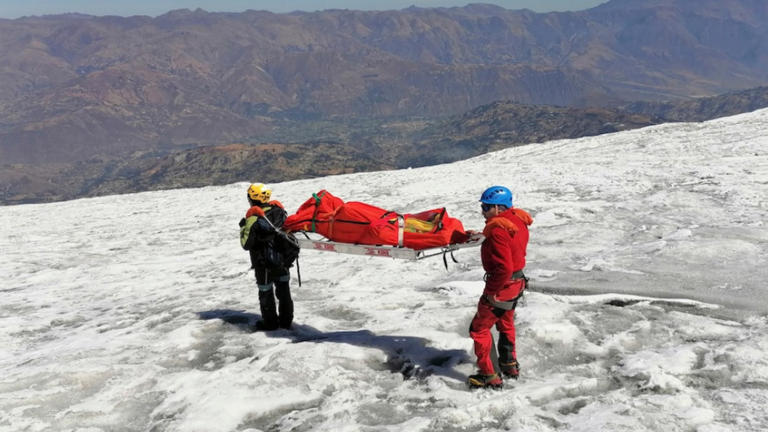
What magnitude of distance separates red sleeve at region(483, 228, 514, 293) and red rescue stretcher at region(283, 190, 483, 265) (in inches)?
35.6

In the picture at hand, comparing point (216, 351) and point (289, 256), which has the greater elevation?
point (289, 256)

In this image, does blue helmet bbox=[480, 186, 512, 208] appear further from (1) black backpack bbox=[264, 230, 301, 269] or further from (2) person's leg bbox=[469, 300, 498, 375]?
(1) black backpack bbox=[264, 230, 301, 269]

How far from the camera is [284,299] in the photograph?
868 cm

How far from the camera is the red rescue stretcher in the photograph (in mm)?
7270

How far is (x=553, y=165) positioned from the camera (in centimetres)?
2277

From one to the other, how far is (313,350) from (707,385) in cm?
500

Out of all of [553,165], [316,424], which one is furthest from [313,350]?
[553,165]

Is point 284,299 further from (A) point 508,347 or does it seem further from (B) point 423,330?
(A) point 508,347

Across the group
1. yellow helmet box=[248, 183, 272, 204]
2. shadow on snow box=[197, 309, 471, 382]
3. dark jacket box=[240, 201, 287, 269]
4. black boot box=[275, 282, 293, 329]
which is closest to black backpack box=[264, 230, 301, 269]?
dark jacket box=[240, 201, 287, 269]

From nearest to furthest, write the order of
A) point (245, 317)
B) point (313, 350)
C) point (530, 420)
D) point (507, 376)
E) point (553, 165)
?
1. point (530, 420)
2. point (507, 376)
3. point (313, 350)
4. point (245, 317)
5. point (553, 165)

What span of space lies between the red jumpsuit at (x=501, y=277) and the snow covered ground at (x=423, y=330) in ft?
1.65

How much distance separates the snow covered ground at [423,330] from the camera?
5.74 meters

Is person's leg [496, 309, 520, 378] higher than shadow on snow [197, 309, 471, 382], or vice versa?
person's leg [496, 309, 520, 378]

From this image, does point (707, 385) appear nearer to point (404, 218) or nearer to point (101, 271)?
point (404, 218)
